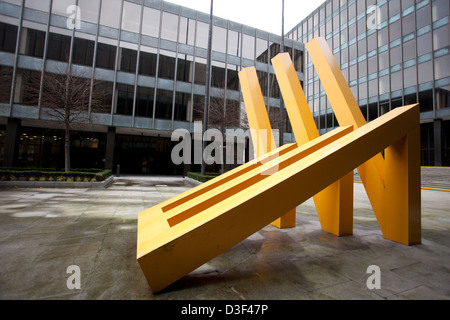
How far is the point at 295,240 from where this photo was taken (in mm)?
4609

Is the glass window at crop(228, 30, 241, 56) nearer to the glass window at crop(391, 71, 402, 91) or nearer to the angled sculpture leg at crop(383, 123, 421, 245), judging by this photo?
the glass window at crop(391, 71, 402, 91)

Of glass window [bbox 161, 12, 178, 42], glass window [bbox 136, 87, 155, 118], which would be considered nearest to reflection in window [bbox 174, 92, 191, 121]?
glass window [bbox 136, 87, 155, 118]

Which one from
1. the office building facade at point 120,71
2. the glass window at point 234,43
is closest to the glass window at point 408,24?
the office building facade at point 120,71

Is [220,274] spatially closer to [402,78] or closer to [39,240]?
[39,240]

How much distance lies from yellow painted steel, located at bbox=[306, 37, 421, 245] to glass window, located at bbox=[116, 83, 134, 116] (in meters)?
20.9

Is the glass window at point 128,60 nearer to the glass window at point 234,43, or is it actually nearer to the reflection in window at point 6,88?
the reflection in window at point 6,88

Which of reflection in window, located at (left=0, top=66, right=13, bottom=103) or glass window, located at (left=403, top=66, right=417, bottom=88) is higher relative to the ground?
glass window, located at (left=403, top=66, right=417, bottom=88)

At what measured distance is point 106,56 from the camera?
21703 mm

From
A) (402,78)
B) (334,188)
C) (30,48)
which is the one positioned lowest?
(334,188)

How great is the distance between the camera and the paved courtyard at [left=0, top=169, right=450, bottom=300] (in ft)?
8.36

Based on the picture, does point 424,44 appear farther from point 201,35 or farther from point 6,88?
point 6,88
